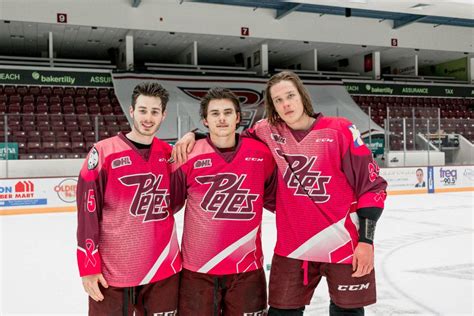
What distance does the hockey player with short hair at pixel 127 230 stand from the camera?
6.05ft

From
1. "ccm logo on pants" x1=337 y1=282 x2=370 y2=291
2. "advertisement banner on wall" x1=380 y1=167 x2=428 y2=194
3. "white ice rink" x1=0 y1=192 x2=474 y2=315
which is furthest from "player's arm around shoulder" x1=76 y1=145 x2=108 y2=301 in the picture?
"advertisement banner on wall" x1=380 y1=167 x2=428 y2=194

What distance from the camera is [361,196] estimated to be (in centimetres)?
198

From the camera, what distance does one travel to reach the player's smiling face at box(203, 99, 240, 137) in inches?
79.6

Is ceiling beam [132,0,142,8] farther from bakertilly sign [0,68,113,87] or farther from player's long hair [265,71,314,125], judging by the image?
player's long hair [265,71,314,125]

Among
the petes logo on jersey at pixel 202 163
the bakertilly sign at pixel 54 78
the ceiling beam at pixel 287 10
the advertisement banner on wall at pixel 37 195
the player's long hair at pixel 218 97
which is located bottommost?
the advertisement banner on wall at pixel 37 195

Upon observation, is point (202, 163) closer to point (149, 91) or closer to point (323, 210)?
point (149, 91)

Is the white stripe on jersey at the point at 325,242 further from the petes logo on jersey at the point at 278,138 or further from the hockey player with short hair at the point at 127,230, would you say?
the hockey player with short hair at the point at 127,230

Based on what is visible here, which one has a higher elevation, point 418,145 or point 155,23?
point 155,23

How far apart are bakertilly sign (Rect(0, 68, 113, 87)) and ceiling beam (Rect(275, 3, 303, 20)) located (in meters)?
5.55

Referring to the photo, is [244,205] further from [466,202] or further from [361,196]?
[466,202]

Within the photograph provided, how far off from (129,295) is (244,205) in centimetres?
57

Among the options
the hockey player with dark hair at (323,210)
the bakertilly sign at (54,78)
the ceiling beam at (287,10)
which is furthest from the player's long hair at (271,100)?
the bakertilly sign at (54,78)

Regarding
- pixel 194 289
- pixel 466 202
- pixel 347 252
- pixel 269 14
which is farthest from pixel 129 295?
pixel 269 14

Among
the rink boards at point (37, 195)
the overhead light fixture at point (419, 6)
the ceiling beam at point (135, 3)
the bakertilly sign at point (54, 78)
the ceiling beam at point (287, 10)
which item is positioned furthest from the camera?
the ceiling beam at point (287, 10)
